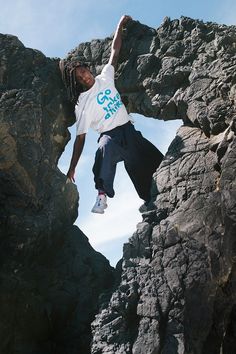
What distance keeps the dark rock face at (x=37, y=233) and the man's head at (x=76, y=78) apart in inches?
8.4

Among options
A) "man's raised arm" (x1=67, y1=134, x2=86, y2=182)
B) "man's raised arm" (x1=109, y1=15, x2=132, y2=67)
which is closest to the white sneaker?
"man's raised arm" (x1=67, y1=134, x2=86, y2=182)

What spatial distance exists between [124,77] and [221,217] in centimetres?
361

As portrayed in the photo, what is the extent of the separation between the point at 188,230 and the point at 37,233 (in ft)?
7.41

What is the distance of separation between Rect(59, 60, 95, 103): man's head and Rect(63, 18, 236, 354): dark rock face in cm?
109

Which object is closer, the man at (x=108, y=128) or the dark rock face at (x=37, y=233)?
the dark rock face at (x=37, y=233)

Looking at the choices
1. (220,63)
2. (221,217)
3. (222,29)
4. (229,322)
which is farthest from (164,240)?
(222,29)

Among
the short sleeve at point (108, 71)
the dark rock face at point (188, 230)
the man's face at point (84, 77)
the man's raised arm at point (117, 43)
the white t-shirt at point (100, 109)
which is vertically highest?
the man's raised arm at point (117, 43)

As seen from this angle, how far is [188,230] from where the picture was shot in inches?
251

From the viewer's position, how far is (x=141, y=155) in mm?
8430

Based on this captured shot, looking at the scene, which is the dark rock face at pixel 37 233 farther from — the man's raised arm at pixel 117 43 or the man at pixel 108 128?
the man's raised arm at pixel 117 43

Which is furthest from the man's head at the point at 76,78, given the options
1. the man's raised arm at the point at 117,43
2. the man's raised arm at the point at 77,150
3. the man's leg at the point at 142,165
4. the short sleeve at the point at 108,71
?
the man's leg at the point at 142,165

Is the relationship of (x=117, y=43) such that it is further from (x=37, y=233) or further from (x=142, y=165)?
(x=37, y=233)

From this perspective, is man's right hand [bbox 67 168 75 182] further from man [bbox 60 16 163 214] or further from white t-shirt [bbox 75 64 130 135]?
white t-shirt [bbox 75 64 130 135]

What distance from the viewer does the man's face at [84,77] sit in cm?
826
